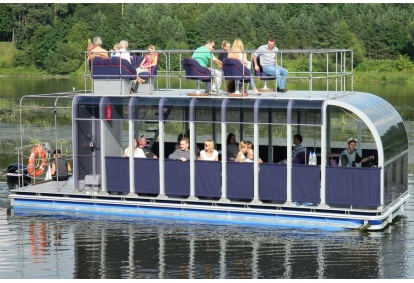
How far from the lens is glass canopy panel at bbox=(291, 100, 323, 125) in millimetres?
23047

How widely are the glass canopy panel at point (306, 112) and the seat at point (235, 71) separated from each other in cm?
135

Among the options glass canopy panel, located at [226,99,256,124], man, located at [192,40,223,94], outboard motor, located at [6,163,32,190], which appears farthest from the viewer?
outboard motor, located at [6,163,32,190]

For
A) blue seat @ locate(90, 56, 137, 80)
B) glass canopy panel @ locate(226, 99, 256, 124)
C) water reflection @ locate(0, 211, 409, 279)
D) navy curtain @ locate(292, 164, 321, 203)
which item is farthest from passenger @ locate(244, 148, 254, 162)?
blue seat @ locate(90, 56, 137, 80)

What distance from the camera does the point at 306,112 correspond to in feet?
77.9

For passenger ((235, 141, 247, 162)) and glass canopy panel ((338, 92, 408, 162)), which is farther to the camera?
passenger ((235, 141, 247, 162))

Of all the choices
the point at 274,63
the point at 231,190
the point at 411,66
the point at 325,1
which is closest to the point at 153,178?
the point at 231,190

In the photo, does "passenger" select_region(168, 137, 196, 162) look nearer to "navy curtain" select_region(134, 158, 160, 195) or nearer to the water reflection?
"navy curtain" select_region(134, 158, 160, 195)

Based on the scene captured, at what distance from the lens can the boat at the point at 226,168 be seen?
2275cm

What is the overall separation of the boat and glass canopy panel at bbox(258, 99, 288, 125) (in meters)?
0.02

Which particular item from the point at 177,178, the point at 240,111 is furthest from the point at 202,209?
the point at 240,111

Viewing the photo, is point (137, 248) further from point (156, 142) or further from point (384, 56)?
point (384, 56)

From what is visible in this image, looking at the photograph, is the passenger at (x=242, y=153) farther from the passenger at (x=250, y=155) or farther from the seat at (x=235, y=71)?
the seat at (x=235, y=71)

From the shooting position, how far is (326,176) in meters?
22.8

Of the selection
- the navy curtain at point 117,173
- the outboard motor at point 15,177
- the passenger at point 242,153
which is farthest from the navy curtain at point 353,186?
the outboard motor at point 15,177
